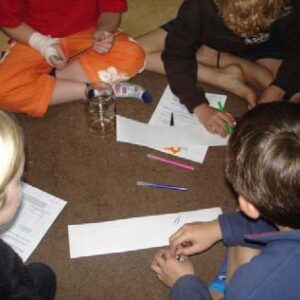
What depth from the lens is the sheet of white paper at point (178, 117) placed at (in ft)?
4.67

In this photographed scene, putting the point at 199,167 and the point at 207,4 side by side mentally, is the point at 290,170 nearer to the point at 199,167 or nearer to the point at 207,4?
the point at 199,167

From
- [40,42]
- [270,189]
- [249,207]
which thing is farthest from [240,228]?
[40,42]

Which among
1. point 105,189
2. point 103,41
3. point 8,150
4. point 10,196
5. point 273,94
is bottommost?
point 105,189

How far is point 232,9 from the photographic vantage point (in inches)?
51.7

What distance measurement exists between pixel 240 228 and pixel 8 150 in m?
0.57

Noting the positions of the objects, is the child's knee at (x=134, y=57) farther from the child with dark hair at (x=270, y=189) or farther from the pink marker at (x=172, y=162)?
Result: the child with dark hair at (x=270, y=189)

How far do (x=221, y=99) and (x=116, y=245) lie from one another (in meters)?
0.65

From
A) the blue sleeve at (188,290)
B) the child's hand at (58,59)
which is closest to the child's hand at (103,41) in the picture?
the child's hand at (58,59)

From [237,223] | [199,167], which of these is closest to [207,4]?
[199,167]

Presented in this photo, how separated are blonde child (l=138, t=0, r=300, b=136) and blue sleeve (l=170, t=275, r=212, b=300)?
1.78 ft

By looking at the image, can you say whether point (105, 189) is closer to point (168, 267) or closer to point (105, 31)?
point (168, 267)

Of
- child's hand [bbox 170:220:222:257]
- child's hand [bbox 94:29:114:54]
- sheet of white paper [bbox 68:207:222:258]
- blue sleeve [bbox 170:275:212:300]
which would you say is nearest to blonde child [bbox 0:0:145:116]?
child's hand [bbox 94:29:114:54]

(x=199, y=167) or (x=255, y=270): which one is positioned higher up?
(x=255, y=270)

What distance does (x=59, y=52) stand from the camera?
1551 millimetres
